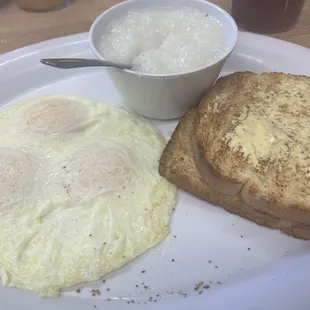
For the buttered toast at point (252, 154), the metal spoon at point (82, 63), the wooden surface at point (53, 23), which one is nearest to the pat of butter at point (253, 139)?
the buttered toast at point (252, 154)

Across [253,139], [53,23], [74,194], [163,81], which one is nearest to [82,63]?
Result: [163,81]

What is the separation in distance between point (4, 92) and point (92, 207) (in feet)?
2.95

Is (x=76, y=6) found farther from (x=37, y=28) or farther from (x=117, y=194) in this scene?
(x=117, y=194)

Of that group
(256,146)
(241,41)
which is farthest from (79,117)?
(241,41)

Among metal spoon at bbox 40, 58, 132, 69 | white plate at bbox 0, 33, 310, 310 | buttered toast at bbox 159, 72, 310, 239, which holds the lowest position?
white plate at bbox 0, 33, 310, 310

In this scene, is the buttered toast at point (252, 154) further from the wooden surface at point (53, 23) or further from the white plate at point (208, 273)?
the wooden surface at point (53, 23)

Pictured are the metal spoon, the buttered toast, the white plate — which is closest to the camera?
the white plate

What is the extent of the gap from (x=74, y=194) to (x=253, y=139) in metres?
0.68

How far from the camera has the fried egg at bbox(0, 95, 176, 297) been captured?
4.52 feet

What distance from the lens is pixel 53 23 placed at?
8.63 feet

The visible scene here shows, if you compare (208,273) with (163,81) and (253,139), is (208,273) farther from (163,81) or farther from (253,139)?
(163,81)

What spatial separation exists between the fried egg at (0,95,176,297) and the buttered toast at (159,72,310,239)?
→ 0.41 feet

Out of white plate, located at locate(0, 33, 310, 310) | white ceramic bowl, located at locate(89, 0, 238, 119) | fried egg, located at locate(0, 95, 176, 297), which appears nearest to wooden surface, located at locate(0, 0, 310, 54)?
white ceramic bowl, located at locate(89, 0, 238, 119)

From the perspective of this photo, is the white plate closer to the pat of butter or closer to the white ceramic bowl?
the pat of butter
